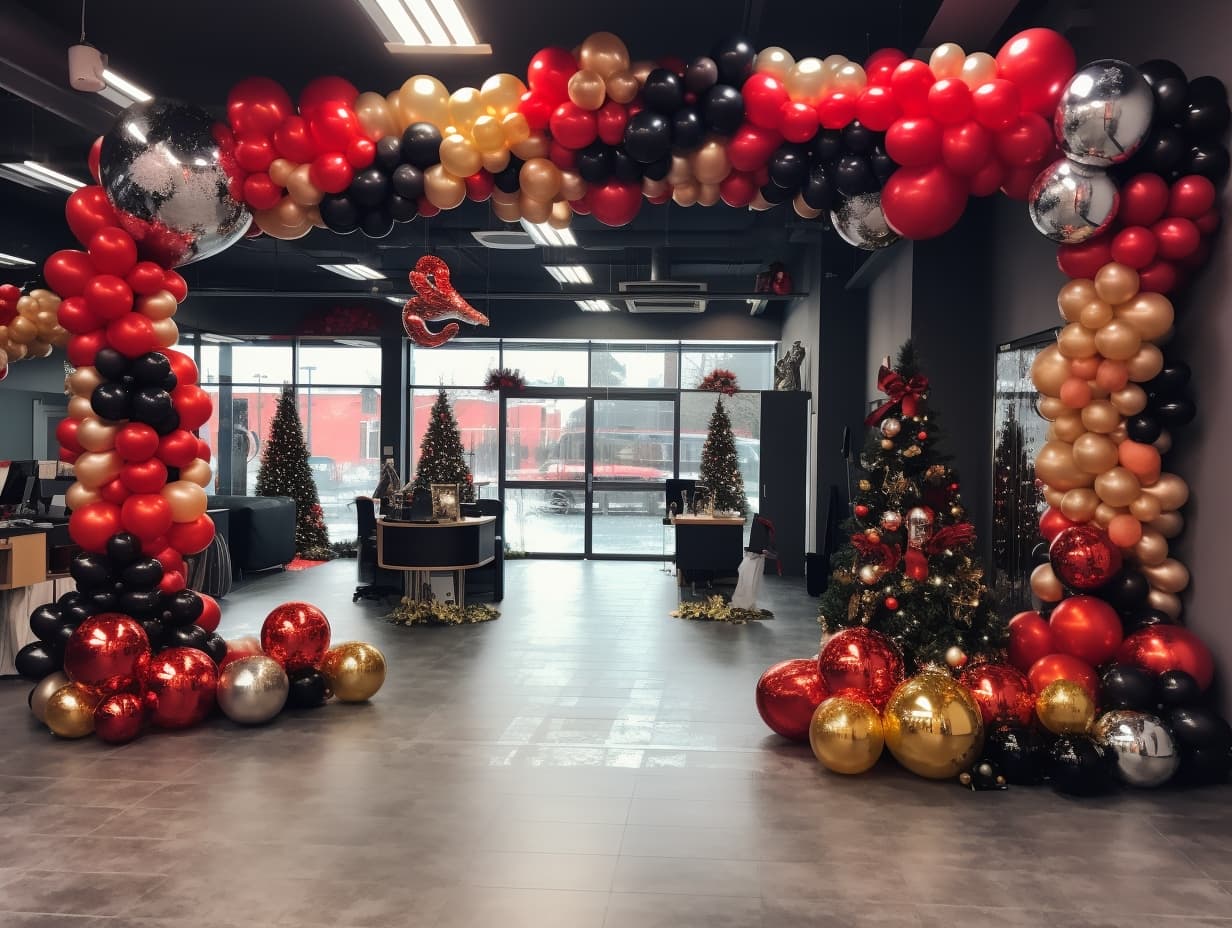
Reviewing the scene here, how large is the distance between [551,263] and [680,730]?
6.69m

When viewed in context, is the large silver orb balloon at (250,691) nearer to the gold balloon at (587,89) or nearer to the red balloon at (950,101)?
the gold balloon at (587,89)

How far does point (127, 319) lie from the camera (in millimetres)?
5191

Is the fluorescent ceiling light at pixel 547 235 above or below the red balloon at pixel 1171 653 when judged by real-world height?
above

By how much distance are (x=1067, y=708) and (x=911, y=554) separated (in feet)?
4.23

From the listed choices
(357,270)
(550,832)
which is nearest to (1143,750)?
(550,832)

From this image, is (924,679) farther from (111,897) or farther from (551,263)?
(551,263)

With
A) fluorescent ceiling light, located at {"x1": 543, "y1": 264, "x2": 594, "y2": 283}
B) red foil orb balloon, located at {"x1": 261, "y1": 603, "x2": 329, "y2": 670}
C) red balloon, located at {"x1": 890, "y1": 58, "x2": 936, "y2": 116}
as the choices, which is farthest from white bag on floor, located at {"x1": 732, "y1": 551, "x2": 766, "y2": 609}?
red balloon, located at {"x1": 890, "y1": 58, "x2": 936, "y2": 116}

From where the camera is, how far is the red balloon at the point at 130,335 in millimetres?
5168

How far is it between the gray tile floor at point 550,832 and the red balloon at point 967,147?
2819mm

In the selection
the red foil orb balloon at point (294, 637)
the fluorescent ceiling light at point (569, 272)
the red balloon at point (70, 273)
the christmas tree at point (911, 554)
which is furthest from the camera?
the fluorescent ceiling light at point (569, 272)

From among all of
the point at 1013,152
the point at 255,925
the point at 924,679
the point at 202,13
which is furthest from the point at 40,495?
the point at 1013,152

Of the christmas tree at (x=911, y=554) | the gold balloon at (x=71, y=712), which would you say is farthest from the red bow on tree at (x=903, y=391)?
the gold balloon at (x=71, y=712)

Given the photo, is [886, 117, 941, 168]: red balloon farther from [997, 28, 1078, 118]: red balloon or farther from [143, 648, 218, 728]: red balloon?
[143, 648, 218, 728]: red balloon

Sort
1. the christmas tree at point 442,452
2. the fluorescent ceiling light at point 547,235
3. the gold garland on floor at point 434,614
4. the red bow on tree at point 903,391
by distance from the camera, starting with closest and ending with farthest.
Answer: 1. the red bow on tree at point 903,391
2. the gold garland on floor at point 434,614
3. the fluorescent ceiling light at point 547,235
4. the christmas tree at point 442,452
